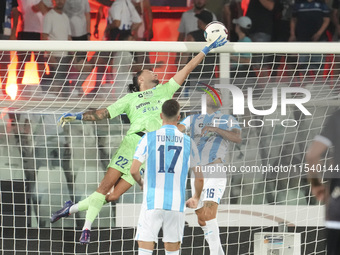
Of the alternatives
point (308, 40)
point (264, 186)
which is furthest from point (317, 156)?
point (308, 40)

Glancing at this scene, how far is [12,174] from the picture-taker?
28.1 ft

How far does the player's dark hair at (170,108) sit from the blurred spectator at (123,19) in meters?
3.52

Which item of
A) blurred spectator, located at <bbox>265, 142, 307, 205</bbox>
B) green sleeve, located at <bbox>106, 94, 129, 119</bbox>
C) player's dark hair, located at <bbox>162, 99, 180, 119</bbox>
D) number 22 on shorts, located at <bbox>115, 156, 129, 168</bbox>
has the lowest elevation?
blurred spectator, located at <bbox>265, 142, 307, 205</bbox>

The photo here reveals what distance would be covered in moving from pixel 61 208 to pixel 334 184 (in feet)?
14.1

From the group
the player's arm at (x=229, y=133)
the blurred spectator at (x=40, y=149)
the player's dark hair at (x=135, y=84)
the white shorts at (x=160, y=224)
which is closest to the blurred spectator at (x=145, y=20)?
the blurred spectator at (x=40, y=149)

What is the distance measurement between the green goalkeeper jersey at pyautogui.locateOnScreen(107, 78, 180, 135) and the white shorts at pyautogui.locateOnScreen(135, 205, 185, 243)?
1.27 metres

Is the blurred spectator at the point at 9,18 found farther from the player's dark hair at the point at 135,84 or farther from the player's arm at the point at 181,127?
the player's arm at the point at 181,127

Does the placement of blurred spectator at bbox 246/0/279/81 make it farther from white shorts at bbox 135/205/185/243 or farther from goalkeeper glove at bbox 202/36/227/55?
white shorts at bbox 135/205/185/243

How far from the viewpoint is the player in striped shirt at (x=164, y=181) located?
6371 millimetres

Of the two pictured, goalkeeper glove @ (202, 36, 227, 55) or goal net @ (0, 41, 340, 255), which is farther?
goal net @ (0, 41, 340, 255)

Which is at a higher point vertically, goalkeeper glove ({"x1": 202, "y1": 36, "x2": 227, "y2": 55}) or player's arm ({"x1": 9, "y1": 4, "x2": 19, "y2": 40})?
player's arm ({"x1": 9, "y1": 4, "x2": 19, "y2": 40})

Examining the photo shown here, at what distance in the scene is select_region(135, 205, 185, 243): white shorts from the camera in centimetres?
→ 638

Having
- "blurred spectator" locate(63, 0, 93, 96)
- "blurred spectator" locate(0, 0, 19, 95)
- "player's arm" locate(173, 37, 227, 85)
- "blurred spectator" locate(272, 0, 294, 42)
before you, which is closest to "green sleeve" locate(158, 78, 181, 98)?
"player's arm" locate(173, 37, 227, 85)

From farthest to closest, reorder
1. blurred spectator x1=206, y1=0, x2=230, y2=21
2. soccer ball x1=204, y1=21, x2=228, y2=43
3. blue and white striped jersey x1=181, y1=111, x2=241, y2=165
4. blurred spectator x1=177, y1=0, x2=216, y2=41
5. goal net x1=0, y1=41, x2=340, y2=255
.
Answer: blurred spectator x1=206, y1=0, x2=230, y2=21, blurred spectator x1=177, y1=0, x2=216, y2=41, goal net x1=0, y1=41, x2=340, y2=255, blue and white striped jersey x1=181, y1=111, x2=241, y2=165, soccer ball x1=204, y1=21, x2=228, y2=43
